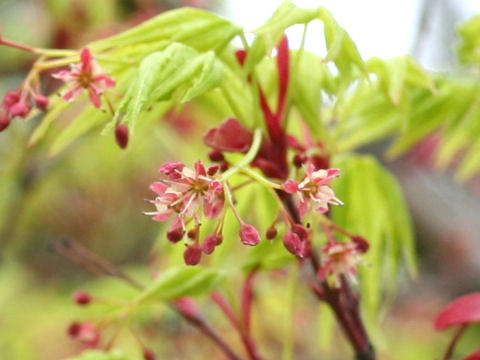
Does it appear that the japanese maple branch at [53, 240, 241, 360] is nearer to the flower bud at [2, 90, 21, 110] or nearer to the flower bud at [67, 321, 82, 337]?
the flower bud at [67, 321, 82, 337]

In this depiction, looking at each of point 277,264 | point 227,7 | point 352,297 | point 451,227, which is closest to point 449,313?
point 352,297

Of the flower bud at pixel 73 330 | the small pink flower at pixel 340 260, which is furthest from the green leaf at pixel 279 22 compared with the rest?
the flower bud at pixel 73 330

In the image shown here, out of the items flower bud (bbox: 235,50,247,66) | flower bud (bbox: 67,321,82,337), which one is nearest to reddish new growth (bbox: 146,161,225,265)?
flower bud (bbox: 235,50,247,66)

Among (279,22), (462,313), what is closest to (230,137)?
(279,22)

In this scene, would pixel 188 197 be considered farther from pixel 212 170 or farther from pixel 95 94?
pixel 95 94

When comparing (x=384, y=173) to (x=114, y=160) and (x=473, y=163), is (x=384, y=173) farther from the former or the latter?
(x=114, y=160)

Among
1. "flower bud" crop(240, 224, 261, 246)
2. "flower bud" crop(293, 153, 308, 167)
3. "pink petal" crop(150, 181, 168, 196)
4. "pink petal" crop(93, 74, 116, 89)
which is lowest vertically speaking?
"flower bud" crop(240, 224, 261, 246)
